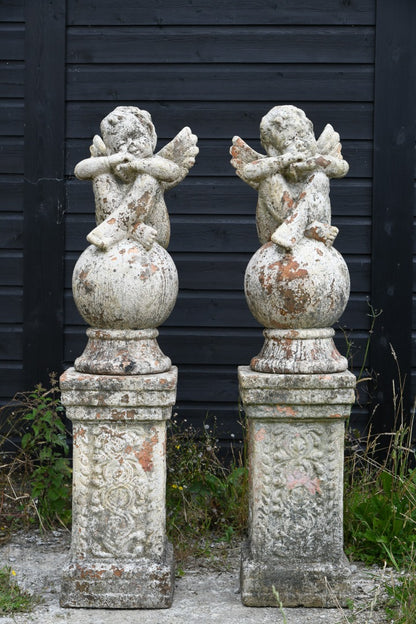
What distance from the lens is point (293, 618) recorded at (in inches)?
118

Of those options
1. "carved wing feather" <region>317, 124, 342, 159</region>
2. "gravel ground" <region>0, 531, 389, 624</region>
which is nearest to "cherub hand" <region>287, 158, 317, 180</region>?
"carved wing feather" <region>317, 124, 342, 159</region>

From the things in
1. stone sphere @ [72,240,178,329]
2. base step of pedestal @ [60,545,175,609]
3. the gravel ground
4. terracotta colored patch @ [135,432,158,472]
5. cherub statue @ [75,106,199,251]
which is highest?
cherub statue @ [75,106,199,251]

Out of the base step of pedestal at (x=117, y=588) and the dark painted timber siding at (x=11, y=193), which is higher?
the dark painted timber siding at (x=11, y=193)

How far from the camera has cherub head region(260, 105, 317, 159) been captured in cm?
319

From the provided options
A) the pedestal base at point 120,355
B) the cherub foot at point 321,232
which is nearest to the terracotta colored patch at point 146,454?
the pedestal base at point 120,355

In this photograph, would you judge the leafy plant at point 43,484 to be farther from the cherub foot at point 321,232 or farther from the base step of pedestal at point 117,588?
the cherub foot at point 321,232

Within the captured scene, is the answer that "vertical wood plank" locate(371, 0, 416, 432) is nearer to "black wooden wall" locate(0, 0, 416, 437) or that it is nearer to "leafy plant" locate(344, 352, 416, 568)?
"black wooden wall" locate(0, 0, 416, 437)

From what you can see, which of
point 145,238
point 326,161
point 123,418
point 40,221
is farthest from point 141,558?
Result: point 40,221

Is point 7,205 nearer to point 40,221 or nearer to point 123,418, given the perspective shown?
point 40,221

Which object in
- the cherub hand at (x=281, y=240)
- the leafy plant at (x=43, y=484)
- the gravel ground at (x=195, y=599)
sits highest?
the cherub hand at (x=281, y=240)

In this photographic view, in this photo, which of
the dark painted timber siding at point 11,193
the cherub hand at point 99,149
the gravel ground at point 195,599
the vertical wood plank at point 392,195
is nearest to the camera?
the gravel ground at point 195,599

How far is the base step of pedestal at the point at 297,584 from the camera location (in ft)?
10.2

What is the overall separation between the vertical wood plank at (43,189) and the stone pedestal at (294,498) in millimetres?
1880

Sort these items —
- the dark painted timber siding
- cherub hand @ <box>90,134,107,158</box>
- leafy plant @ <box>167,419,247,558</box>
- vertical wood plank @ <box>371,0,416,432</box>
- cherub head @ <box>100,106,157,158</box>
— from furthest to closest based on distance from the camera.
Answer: the dark painted timber siding, vertical wood plank @ <box>371,0,416,432</box>, leafy plant @ <box>167,419,247,558</box>, cherub hand @ <box>90,134,107,158</box>, cherub head @ <box>100,106,157,158</box>
